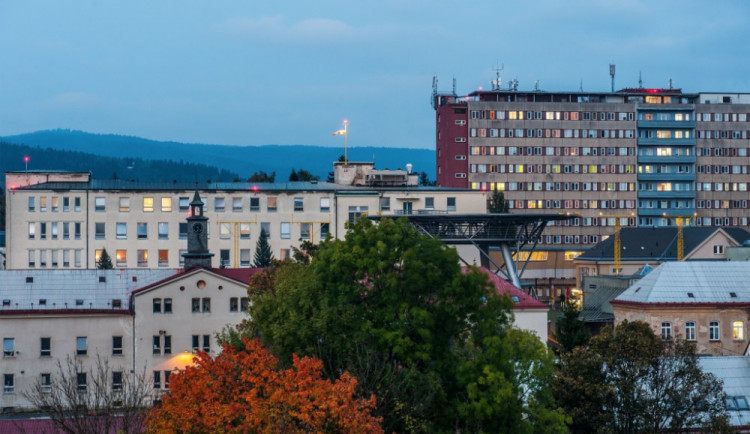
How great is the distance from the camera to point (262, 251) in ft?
362

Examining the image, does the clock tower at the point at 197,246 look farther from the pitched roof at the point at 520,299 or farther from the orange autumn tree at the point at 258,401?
the orange autumn tree at the point at 258,401

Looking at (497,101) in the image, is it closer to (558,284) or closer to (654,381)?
(558,284)

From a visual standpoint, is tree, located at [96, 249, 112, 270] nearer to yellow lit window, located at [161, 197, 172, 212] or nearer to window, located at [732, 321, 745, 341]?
yellow lit window, located at [161, 197, 172, 212]

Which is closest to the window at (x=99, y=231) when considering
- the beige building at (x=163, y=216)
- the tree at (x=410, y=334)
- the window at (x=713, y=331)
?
the beige building at (x=163, y=216)

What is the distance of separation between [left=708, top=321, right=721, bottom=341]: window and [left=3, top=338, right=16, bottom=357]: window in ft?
151

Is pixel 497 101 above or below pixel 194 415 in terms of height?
above

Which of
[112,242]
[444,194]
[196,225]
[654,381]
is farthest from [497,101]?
[654,381]

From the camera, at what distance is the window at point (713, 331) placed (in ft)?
265

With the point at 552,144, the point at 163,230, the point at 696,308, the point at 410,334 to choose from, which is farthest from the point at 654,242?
the point at 410,334

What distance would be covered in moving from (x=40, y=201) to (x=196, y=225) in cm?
2880

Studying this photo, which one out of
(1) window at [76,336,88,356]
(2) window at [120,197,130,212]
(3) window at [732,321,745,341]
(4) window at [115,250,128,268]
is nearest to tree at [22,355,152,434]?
(1) window at [76,336,88,356]

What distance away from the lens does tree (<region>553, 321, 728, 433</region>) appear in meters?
53.8

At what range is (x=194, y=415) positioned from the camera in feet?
140

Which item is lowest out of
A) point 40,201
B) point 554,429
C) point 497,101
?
point 554,429
